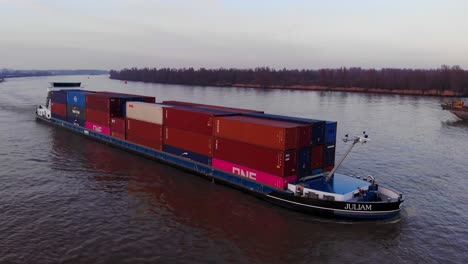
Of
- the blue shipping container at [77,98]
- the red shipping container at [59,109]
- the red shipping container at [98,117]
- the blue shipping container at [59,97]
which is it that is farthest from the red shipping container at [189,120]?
the red shipping container at [59,109]

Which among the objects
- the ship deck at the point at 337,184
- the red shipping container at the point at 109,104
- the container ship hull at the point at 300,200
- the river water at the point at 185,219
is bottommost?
the river water at the point at 185,219

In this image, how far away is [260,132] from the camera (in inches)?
1032

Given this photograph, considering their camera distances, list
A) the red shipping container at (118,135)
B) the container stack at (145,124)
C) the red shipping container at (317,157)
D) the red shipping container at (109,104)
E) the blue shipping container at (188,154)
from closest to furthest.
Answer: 1. the red shipping container at (317,157)
2. the blue shipping container at (188,154)
3. the container stack at (145,124)
4. the red shipping container at (118,135)
5. the red shipping container at (109,104)

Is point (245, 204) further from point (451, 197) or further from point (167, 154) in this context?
point (451, 197)

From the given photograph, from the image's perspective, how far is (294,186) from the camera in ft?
80.5

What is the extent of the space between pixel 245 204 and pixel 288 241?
5.80m

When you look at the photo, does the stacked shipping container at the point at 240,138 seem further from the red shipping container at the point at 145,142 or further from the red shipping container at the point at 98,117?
the red shipping container at the point at 98,117

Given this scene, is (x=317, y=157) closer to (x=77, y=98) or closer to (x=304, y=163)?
(x=304, y=163)

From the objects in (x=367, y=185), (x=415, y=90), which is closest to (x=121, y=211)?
(x=367, y=185)

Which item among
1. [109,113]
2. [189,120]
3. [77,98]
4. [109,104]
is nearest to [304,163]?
[189,120]

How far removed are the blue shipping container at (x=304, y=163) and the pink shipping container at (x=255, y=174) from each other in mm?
676

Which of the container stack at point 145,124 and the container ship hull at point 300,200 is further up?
the container stack at point 145,124

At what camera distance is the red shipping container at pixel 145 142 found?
35812 mm

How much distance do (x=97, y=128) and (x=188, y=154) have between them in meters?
18.4
